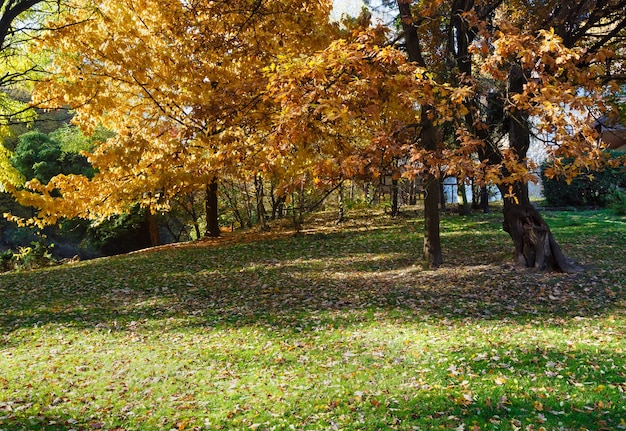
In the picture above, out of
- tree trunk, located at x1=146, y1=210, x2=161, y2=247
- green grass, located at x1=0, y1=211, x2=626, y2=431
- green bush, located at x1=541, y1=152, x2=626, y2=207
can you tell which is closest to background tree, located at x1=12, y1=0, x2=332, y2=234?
green grass, located at x1=0, y1=211, x2=626, y2=431

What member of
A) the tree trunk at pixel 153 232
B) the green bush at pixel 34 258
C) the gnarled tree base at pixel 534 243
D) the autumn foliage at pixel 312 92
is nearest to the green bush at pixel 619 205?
the autumn foliage at pixel 312 92

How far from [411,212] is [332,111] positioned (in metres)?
15.0

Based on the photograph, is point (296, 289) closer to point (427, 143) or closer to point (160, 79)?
point (427, 143)

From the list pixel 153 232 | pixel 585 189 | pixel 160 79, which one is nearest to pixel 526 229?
pixel 160 79

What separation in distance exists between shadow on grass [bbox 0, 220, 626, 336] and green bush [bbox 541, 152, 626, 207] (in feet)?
32.3

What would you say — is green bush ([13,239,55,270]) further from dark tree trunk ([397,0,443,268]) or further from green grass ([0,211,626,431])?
dark tree trunk ([397,0,443,268])

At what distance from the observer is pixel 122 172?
1075 cm

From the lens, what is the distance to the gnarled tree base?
9.44 metres

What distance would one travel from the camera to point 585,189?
21.6 meters

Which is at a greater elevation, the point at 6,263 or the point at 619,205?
the point at 619,205

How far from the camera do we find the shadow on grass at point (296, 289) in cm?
794

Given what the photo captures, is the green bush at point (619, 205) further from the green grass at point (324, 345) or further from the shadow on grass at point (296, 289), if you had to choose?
the shadow on grass at point (296, 289)

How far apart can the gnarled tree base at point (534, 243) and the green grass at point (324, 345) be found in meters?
0.34

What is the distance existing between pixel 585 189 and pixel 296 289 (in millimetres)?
17351
